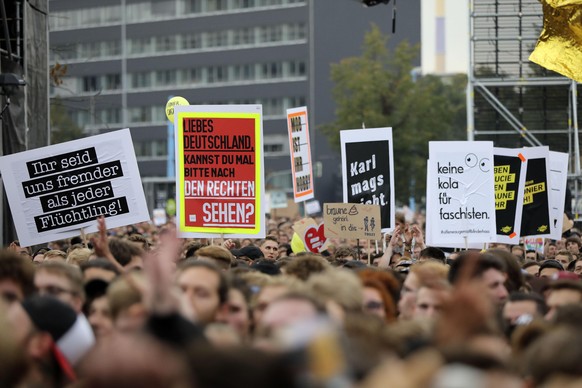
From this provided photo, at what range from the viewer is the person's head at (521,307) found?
26.2 ft

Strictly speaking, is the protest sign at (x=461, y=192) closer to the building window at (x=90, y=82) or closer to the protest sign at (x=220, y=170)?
the protest sign at (x=220, y=170)

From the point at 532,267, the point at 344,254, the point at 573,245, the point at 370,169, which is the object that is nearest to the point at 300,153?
the point at 370,169

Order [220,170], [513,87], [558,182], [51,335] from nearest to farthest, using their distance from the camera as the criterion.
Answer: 1. [51,335]
2. [220,170]
3. [558,182]
4. [513,87]

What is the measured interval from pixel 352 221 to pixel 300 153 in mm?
2747

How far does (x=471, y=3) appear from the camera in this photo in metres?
31.8

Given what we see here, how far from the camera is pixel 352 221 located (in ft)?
53.4

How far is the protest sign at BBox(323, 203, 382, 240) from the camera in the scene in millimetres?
15961

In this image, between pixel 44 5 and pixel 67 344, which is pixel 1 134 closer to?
pixel 44 5

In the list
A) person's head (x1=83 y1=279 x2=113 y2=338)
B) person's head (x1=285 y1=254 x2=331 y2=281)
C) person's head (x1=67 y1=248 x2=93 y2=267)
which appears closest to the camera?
person's head (x1=83 y1=279 x2=113 y2=338)

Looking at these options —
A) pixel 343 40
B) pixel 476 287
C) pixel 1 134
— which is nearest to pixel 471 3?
pixel 1 134

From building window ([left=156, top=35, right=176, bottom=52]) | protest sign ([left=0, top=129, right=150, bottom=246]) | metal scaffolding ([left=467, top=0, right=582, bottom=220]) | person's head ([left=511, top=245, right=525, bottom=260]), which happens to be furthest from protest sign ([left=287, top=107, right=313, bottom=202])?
building window ([left=156, top=35, right=176, bottom=52])

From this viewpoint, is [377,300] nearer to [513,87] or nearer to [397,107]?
[513,87]

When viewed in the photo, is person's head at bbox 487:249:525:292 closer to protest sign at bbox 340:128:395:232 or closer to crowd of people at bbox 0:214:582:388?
crowd of people at bbox 0:214:582:388

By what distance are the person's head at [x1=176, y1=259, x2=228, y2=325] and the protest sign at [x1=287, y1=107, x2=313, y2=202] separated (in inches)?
451
